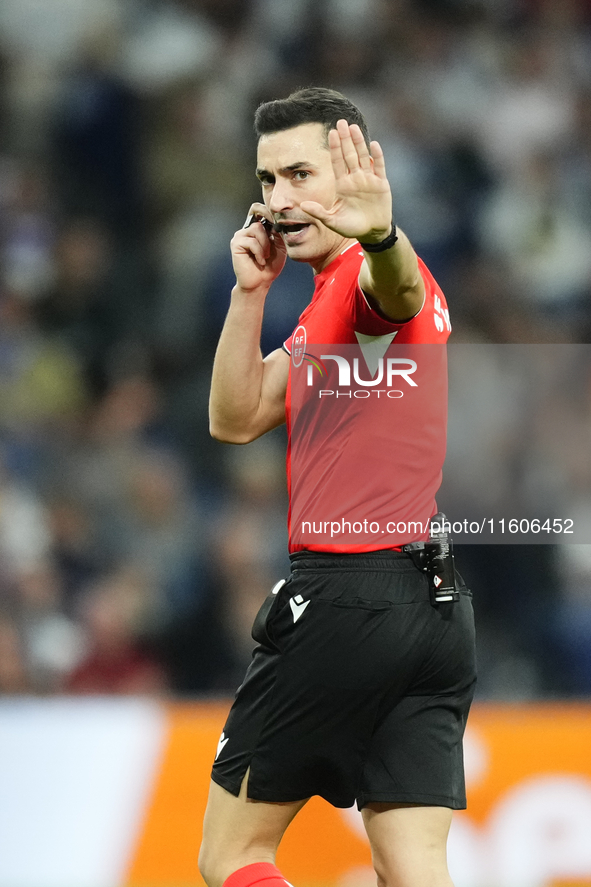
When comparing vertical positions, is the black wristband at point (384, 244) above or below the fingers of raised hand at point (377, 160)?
below

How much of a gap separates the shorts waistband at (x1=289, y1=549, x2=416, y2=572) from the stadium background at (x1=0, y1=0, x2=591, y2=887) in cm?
242

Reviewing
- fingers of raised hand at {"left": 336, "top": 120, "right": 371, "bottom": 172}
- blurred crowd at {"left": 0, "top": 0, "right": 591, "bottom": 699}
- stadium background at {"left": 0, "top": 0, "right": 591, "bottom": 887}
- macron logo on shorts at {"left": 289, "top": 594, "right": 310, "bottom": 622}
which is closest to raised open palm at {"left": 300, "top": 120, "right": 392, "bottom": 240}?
fingers of raised hand at {"left": 336, "top": 120, "right": 371, "bottom": 172}

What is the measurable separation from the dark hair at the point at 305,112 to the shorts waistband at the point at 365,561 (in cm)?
99

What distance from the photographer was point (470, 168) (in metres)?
6.63

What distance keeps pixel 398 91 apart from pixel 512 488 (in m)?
2.75

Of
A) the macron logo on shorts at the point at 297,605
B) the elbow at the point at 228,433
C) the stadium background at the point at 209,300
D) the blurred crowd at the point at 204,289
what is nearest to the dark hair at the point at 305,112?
the elbow at the point at 228,433

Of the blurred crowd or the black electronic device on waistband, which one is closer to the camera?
the black electronic device on waistband

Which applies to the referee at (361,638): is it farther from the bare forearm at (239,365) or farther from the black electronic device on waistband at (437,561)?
the bare forearm at (239,365)

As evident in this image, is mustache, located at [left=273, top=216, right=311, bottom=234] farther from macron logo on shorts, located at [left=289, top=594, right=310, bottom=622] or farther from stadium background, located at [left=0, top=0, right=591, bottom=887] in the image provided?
stadium background, located at [left=0, top=0, right=591, bottom=887]

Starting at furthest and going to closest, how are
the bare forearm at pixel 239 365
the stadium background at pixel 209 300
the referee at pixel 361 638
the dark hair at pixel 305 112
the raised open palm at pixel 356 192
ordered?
the stadium background at pixel 209 300
the bare forearm at pixel 239 365
the dark hair at pixel 305 112
the referee at pixel 361 638
the raised open palm at pixel 356 192

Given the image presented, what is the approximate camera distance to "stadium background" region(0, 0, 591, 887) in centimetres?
532

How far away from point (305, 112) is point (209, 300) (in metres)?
3.64

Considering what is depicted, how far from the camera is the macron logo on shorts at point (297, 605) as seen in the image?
8.13 ft

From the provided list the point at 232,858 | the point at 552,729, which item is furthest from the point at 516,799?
the point at 232,858
